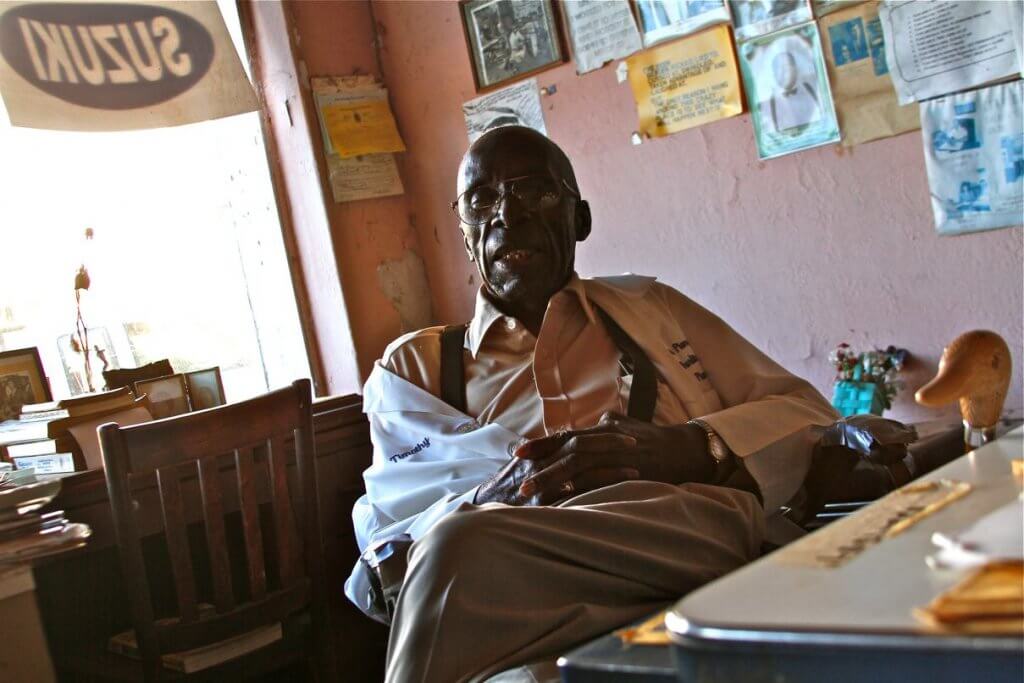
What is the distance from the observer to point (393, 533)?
1.88 m

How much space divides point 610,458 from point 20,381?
4.97 feet

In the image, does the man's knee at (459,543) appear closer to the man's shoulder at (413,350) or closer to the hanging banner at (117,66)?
the man's shoulder at (413,350)

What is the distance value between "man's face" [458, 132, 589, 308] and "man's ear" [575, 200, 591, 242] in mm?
68

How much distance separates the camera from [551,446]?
175 cm

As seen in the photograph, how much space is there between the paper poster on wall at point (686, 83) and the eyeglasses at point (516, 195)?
381 millimetres

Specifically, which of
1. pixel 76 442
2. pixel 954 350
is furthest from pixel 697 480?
pixel 76 442

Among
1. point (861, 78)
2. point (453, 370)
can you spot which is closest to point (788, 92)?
point (861, 78)

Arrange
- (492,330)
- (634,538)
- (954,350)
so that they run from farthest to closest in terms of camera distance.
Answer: (492,330)
(634,538)
(954,350)

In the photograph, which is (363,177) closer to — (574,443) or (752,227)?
(752,227)

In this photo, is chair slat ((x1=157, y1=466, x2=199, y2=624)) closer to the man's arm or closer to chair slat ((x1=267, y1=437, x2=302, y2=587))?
chair slat ((x1=267, y1=437, x2=302, y2=587))

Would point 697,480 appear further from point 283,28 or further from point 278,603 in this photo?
point 283,28

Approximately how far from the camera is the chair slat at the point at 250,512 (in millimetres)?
2023

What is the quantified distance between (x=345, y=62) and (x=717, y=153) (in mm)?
1167

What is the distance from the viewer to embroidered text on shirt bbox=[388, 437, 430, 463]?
202 cm
